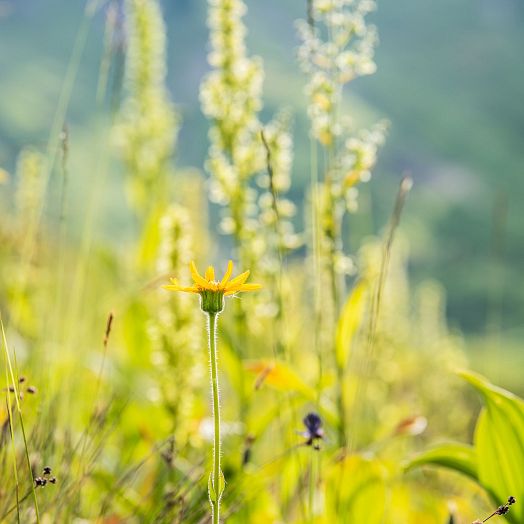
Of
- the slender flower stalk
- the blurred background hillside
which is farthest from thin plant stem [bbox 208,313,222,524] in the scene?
the blurred background hillside

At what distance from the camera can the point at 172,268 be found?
2035 mm

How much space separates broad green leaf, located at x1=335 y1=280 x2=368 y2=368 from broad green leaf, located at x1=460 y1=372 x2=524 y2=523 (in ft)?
1.35

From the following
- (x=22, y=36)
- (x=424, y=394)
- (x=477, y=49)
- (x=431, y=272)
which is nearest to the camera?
(x=424, y=394)

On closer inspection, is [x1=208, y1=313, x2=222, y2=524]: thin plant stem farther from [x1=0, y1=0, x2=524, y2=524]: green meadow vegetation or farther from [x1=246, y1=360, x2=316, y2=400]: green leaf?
[x1=246, y1=360, x2=316, y2=400]: green leaf

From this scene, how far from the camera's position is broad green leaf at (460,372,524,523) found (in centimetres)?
147

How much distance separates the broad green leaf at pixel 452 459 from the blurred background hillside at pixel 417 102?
204 feet

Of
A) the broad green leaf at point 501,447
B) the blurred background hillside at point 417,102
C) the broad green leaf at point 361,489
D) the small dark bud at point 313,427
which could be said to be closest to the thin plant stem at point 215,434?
the small dark bud at point 313,427

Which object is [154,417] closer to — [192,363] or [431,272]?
[192,363]

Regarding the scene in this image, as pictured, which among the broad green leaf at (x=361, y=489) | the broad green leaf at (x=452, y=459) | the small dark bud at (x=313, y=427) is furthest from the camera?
the broad green leaf at (x=361, y=489)

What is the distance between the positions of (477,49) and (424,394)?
97.9m

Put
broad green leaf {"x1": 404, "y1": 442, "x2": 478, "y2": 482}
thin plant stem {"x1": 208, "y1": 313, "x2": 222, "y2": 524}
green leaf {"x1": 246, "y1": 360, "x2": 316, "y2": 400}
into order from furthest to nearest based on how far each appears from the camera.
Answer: green leaf {"x1": 246, "y1": 360, "x2": 316, "y2": 400}
broad green leaf {"x1": 404, "y1": 442, "x2": 478, "y2": 482}
thin plant stem {"x1": 208, "y1": 313, "x2": 222, "y2": 524}

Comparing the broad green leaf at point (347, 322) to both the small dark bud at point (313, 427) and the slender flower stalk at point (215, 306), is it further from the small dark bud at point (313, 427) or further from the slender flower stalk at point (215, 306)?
the slender flower stalk at point (215, 306)

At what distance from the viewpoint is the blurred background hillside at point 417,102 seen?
7262cm

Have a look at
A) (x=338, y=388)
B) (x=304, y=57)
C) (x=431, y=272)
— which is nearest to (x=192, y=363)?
(x=338, y=388)
